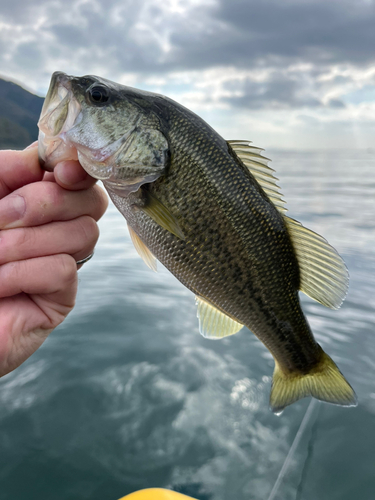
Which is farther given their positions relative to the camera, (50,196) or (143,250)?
(143,250)

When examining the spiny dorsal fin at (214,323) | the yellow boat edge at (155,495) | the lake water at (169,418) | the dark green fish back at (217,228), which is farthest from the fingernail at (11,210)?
the lake water at (169,418)

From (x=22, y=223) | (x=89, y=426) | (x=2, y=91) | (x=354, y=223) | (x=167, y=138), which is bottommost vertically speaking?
(x=89, y=426)

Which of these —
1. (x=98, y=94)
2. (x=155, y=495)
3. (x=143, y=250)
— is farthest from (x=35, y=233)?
(x=155, y=495)

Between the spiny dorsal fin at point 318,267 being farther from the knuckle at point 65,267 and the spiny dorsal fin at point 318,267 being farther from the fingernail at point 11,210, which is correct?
the fingernail at point 11,210

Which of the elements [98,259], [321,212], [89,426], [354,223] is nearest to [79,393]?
[89,426]

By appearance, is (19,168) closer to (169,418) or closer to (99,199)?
(99,199)

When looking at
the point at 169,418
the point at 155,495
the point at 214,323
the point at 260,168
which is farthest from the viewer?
the point at 169,418

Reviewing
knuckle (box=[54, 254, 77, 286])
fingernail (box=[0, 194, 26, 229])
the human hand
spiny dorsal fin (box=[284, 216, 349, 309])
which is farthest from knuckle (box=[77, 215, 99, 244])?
spiny dorsal fin (box=[284, 216, 349, 309])

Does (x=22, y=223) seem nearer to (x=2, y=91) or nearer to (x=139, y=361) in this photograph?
(x=2, y=91)
